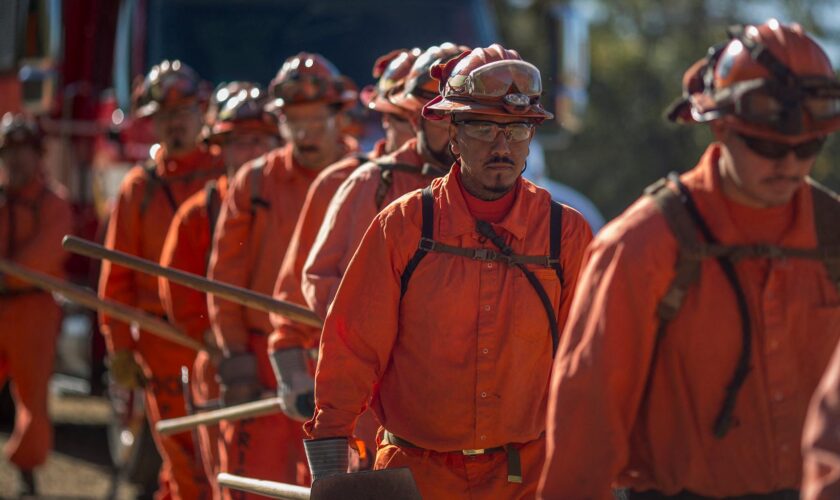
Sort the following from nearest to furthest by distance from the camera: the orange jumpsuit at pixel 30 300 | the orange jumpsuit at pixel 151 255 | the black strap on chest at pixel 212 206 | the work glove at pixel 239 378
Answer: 1. the work glove at pixel 239 378
2. the black strap on chest at pixel 212 206
3. the orange jumpsuit at pixel 151 255
4. the orange jumpsuit at pixel 30 300

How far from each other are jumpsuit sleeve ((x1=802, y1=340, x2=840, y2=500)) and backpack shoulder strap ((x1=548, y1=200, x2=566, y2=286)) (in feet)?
6.60

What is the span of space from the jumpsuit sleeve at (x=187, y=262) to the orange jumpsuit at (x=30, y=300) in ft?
8.07

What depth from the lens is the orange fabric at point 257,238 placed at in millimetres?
7984

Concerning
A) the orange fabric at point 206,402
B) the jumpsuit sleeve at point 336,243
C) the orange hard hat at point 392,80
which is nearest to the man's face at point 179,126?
the orange fabric at point 206,402

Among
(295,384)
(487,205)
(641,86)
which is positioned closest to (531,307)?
(487,205)

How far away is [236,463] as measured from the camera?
779 centimetres

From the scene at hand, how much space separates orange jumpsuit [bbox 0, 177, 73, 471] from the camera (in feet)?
37.9

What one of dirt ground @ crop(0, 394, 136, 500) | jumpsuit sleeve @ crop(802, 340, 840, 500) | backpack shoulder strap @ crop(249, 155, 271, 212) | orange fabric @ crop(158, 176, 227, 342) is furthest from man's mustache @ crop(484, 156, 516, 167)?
dirt ground @ crop(0, 394, 136, 500)

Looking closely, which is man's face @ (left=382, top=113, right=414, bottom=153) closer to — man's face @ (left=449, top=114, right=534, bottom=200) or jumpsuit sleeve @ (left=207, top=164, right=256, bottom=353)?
jumpsuit sleeve @ (left=207, top=164, right=256, bottom=353)

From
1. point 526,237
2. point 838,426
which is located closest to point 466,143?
point 526,237

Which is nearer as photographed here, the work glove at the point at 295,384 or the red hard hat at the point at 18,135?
the work glove at the point at 295,384

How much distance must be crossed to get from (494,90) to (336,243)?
120cm

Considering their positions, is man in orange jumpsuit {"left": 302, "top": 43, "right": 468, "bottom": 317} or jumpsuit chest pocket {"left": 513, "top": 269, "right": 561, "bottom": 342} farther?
man in orange jumpsuit {"left": 302, "top": 43, "right": 468, "bottom": 317}

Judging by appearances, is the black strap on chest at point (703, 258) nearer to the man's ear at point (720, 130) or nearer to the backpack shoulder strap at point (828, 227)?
the backpack shoulder strap at point (828, 227)
